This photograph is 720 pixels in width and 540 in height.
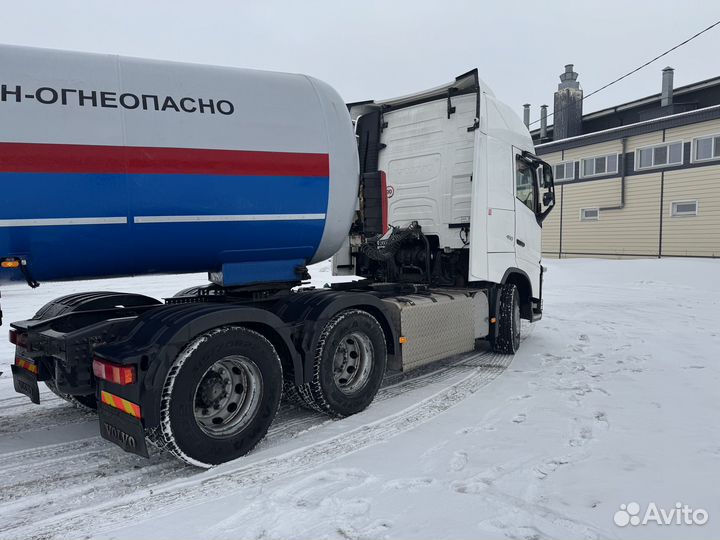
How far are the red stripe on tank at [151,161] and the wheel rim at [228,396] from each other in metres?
1.47

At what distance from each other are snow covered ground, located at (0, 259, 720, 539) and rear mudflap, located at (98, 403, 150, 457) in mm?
275

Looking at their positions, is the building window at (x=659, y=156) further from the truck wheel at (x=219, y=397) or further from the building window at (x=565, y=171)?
the truck wheel at (x=219, y=397)

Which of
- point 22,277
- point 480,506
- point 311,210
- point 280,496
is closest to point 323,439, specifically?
point 280,496

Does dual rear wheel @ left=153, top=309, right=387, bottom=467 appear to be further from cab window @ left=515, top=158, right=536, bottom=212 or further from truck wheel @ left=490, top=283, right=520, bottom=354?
cab window @ left=515, top=158, right=536, bottom=212

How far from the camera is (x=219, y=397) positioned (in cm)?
388

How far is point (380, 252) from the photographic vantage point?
700 cm

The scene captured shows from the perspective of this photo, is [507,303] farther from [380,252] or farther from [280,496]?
[280,496]

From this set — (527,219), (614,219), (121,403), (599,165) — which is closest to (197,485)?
(121,403)

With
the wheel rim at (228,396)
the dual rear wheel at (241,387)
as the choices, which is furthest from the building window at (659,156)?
the wheel rim at (228,396)

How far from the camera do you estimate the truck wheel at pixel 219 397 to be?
11.4 feet

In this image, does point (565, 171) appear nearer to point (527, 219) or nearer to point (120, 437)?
point (527, 219)

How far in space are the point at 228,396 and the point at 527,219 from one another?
5.42 meters

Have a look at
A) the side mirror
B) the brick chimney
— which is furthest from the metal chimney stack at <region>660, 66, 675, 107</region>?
the side mirror

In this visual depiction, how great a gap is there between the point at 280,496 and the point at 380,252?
422 cm
